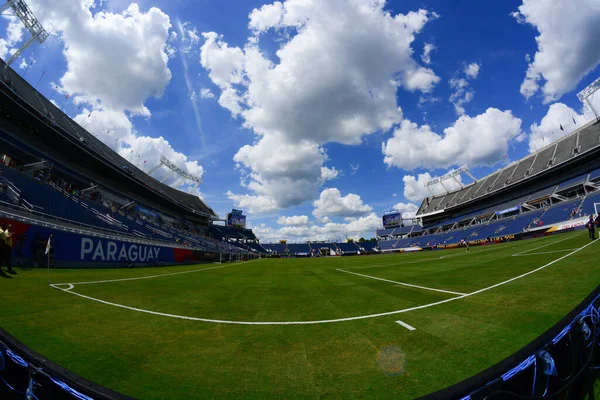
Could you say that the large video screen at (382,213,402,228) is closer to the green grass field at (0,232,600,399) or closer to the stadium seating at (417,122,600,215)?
the stadium seating at (417,122,600,215)

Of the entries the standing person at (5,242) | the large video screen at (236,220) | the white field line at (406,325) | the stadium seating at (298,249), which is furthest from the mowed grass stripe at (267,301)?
the stadium seating at (298,249)

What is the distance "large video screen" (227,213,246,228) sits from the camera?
338 ft

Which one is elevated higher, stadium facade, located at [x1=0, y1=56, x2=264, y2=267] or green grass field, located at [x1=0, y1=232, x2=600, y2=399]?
stadium facade, located at [x1=0, y1=56, x2=264, y2=267]

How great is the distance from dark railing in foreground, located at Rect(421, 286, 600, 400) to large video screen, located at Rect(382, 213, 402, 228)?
112 metres

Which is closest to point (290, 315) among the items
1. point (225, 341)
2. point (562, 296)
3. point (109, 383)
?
point (225, 341)

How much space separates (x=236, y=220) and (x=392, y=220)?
68.2 meters

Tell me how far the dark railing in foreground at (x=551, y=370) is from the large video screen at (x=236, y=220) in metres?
105

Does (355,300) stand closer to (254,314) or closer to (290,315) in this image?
(290,315)

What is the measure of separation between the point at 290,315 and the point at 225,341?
2384 mm

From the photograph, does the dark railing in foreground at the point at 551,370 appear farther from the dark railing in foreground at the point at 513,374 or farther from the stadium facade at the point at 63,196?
the stadium facade at the point at 63,196

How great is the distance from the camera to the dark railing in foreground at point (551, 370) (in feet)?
6.98

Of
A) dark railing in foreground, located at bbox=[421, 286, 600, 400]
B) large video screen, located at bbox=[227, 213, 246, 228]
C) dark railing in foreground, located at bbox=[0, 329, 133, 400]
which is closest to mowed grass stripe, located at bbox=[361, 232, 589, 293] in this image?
dark railing in foreground, located at bbox=[421, 286, 600, 400]

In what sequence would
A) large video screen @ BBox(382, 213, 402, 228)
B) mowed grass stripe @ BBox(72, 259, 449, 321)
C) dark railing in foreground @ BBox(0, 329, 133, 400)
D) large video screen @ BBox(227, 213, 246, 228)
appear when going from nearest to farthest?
dark railing in foreground @ BBox(0, 329, 133, 400) → mowed grass stripe @ BBox(72, 259, 449, 321) → large video screen @ BBox(227, 213, 246, 228) → large video screen @ BBox(382, 213, 402, 228)

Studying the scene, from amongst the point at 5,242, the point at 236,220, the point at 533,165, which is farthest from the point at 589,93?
the point at 236,220
